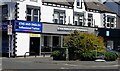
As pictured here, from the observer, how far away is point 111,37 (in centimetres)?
5362

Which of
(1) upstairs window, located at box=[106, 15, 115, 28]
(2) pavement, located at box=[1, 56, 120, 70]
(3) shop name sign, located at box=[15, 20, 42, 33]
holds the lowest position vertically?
(2) pavement, located at box=[1, 56, 120, 70]

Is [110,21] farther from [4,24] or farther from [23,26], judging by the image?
[4,24]

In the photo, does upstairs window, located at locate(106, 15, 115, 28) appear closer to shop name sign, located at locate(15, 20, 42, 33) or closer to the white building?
the white building

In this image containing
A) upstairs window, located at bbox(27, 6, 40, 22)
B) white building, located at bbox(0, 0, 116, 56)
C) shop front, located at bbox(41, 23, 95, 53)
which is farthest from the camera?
shop front, located at bbox(41, 23, 95, 53)

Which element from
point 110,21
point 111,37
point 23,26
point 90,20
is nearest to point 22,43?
point 23,26

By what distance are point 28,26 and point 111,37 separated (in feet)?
57.1

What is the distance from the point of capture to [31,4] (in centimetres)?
4219

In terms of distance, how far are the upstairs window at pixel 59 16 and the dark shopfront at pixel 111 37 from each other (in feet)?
24.4

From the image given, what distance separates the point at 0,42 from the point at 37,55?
5.11m

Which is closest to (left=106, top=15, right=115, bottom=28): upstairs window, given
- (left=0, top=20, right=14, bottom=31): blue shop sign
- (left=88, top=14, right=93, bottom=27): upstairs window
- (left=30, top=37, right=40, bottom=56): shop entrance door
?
(left=88, top=14, right=93, bottom=27): upstairs window

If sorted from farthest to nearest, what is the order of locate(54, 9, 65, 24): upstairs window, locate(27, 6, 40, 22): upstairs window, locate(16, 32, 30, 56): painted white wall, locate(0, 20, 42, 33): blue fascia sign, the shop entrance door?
locate(54, 9, 65, 24): upstairs window → the shop entrance door → locate(27, 6, 40, 22): upstairs window → locate(16, 32, 30, 56): painted white wall → locate(0, 20, 42, 33): blue fascia sign

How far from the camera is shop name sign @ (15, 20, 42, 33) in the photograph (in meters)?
40.2

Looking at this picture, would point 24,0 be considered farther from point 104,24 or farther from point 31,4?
point 104,24

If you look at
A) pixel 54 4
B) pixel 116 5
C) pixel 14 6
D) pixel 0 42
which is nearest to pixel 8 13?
pixel 14 6
